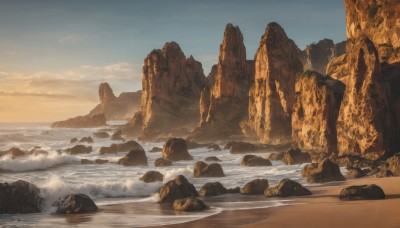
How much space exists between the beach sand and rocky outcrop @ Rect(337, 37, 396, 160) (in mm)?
19435

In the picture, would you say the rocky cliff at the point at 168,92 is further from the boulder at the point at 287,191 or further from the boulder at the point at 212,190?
the boulder at the point at 287,191

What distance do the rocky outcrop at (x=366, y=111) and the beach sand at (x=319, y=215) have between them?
19435 mm

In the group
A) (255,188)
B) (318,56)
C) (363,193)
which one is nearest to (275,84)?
(255,188)

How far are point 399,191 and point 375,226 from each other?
8.18 m

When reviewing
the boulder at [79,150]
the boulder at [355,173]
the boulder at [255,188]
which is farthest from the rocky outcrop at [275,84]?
the boulder at [255,188]

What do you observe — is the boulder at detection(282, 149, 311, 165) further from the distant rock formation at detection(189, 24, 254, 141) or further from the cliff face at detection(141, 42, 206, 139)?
the cliff face at detection(141, 42, 206, 139)

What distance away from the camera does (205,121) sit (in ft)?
314

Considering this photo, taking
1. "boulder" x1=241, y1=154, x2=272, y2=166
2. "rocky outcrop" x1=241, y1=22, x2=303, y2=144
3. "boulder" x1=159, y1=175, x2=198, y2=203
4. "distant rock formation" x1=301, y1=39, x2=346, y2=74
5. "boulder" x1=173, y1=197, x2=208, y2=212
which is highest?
"distant rock formation" x1=301, y1=39, x2=346, y2=74

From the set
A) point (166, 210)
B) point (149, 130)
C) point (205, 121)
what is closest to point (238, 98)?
point (205, 121)

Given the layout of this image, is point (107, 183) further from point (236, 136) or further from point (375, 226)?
point (236, 136)

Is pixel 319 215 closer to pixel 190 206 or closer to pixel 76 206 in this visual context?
pixel 190 206

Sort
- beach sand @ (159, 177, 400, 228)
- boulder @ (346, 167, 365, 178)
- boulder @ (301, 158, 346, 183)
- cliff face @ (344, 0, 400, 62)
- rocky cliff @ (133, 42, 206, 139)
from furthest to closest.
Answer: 1. rocky cliff @ (133, 42, 206, 139)
2. cliff face @ (344, 0, 400, 62)
3. boulder @ (346, 167, 365, 178)
4. boulder @ (301, 158, 346, 183)
5. beach sand @ (159, 177, 400, 228)

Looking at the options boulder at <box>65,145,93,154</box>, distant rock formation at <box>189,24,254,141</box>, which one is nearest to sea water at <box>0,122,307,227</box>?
boulder at <box>65,145,93,154</box>

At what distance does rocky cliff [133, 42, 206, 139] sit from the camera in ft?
379
